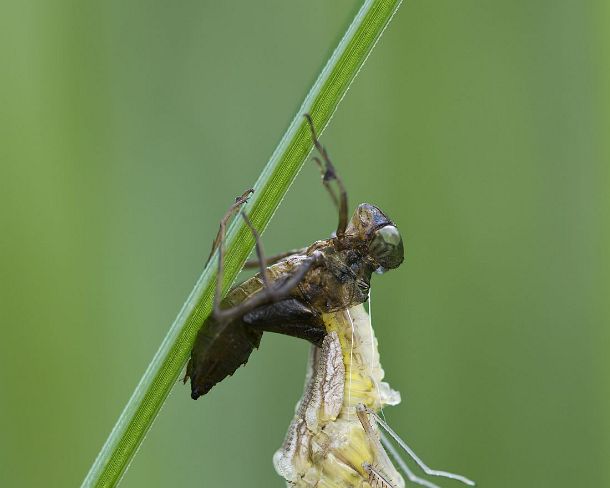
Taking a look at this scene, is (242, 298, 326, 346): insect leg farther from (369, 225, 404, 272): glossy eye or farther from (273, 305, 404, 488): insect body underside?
(369, 225, 404, 272): glossy eye

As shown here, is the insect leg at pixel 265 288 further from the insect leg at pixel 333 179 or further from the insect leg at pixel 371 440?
the insect leg at pixel 371 440

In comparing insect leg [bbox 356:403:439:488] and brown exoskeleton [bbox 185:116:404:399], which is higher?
brown exoskeleton [bbox 185:116:404:399]

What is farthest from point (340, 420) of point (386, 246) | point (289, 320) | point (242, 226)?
point (242, 226)

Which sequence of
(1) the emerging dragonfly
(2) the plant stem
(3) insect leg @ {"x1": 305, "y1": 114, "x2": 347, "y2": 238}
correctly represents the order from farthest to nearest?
(1) the emerging dragonfly → (3) insect leg @ {"x1": 305, "y1": 114, "x2": 347, "y2": 238} → (2) the plant stem

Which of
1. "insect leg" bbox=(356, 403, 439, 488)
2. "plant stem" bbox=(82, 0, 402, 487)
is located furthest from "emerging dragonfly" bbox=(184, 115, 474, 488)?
"plant stem" bbox=(82, 0, 402, 487)

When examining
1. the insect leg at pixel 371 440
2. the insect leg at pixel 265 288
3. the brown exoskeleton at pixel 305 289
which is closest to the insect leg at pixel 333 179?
the brown exoskeleton at pixel 305 289

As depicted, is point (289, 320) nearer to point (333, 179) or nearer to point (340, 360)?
point (340, 360)
